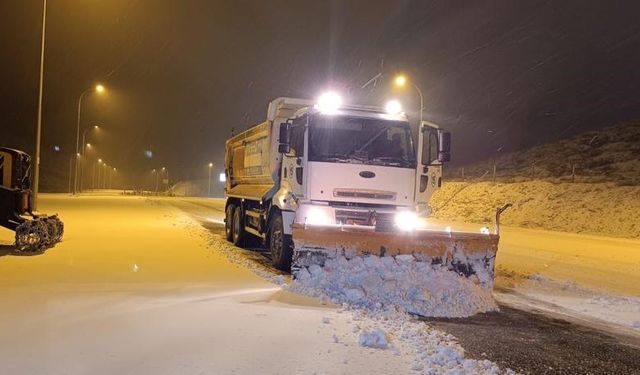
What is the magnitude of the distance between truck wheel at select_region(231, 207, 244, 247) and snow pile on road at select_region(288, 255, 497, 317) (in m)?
6.91

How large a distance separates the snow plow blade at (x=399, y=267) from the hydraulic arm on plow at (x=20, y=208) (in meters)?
6.80

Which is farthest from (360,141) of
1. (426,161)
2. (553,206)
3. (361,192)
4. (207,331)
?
(553,206)

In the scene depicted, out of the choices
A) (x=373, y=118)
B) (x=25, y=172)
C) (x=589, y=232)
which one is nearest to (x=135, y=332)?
(x=373, y=118)

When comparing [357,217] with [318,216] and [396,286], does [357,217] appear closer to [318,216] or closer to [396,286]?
[318,216]

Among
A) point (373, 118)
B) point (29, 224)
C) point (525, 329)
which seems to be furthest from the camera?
point (29, 224)

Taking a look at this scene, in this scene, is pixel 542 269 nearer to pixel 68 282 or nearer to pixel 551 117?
pixel 68 282

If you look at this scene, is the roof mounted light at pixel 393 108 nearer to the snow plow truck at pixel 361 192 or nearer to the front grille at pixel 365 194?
the snow plow truck at pixel 361 192

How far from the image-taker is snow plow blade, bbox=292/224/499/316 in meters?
8.53

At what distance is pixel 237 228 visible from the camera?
16516 millimetres

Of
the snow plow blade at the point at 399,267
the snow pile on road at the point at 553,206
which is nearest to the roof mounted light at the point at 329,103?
the snow plow blade at the point at 399,267

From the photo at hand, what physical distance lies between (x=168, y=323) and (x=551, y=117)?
7310 centimetres

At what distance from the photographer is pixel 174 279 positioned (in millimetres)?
9844

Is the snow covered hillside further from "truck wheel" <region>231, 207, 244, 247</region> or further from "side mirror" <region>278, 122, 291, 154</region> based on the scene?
"side mirror" <region>278, 122, 291, 154</region>

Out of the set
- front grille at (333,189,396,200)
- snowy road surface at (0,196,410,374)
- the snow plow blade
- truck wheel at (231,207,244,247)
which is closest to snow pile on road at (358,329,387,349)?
snowy road surface at (0,196,410,374)
